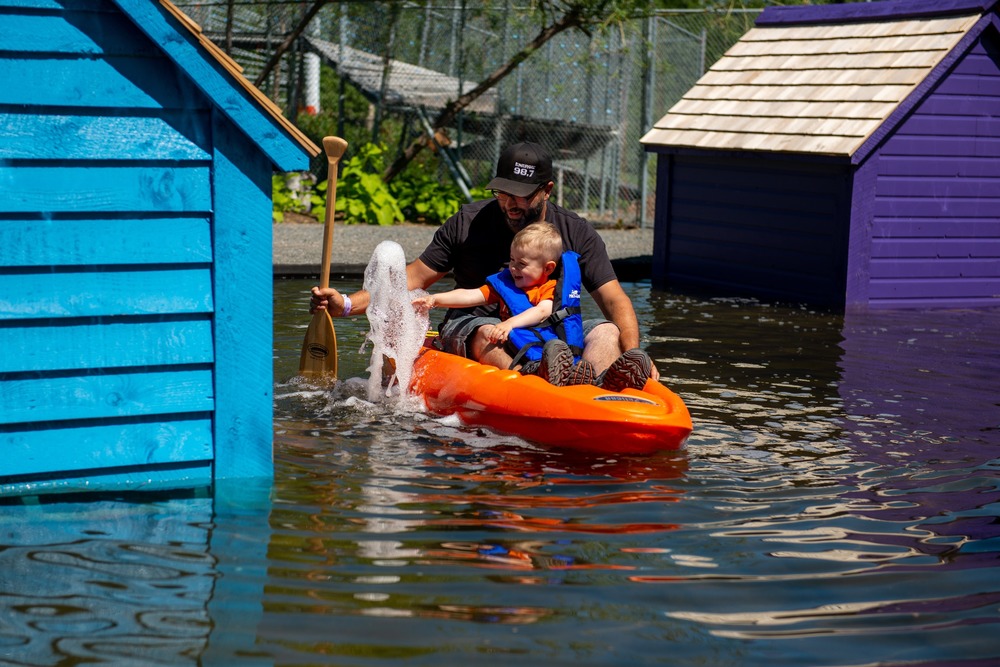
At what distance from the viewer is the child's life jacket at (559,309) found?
6.62 m

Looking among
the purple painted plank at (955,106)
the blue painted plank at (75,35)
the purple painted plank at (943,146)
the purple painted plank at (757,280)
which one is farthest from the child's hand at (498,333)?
the purple painted plank at (955,106)

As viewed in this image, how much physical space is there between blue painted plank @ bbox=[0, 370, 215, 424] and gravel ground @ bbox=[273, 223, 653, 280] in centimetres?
663

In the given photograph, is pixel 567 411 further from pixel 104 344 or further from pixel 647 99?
pixel 647 99

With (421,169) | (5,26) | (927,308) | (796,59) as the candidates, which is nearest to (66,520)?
(5,26)

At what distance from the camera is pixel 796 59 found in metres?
12.6

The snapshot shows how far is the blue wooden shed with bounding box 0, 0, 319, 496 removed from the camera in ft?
15.7

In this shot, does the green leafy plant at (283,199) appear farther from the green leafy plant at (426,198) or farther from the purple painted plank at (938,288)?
the purple painted plank at (938,288)

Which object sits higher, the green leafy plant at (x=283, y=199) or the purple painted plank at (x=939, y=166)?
the purple painted plank at (x=939, y=166)

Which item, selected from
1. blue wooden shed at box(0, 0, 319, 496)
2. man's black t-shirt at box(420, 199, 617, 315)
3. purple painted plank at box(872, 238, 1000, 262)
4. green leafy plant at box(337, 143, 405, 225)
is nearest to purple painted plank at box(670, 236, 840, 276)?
purple painted plank at box(872, 238, 1000, 262)

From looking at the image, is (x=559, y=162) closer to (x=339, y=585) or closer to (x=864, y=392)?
(x=864, y=392)

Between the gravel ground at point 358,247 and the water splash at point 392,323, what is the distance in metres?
4.79

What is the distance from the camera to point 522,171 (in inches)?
265

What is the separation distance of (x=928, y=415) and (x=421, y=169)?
1099 centimetres

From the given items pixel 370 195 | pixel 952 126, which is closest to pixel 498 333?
pixel 952 126
